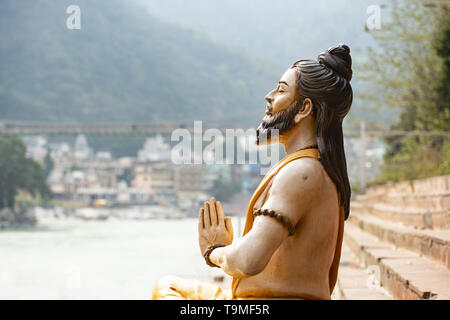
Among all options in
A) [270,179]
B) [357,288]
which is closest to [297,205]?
[270,179]

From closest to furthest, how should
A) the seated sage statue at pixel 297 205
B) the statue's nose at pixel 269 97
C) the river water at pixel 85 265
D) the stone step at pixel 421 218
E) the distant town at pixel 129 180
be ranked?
the seated sage statue at pixel 297 205
the statue's nose at pixel 269 97
the stone step at pixel 421 218
the river water at pixel 85 265
the distant town at pixel 129 180

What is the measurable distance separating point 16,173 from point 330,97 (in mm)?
42870

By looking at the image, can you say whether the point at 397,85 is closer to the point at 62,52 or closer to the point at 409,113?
the point at 409,113

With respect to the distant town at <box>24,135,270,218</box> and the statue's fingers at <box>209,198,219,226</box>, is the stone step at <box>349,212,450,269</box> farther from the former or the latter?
the distant town at <box>24,135,270,218</box>

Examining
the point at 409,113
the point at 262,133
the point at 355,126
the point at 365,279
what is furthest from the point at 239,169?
the point at 262,133

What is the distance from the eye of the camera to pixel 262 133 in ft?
6.25

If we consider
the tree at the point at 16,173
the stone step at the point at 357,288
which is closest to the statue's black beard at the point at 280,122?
the stone step at the point at 357,288

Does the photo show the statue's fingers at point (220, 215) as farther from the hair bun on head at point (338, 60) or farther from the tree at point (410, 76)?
the tree at point (410, 76)

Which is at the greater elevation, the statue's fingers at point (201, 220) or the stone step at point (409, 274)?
the statue's fingers at point (201, 220)

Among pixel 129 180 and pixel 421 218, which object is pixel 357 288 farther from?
pixel 129 180

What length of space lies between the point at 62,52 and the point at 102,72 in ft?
18.6

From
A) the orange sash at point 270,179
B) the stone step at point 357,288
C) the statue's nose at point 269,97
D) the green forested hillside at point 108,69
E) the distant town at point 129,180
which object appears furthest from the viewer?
the green forested hillside at point 108,69

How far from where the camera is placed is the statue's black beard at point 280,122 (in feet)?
6.03

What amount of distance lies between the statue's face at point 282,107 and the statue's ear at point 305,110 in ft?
0.04
